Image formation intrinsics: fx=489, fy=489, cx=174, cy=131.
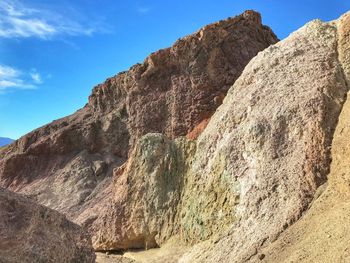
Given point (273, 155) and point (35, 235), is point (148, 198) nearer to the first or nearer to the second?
point (273, 155)

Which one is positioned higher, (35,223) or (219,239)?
(35,223)

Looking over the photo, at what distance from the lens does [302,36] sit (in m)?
17.4

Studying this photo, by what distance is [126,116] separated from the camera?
3597cm

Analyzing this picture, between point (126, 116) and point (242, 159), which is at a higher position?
point (126, 116)

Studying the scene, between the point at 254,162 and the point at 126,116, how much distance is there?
877 inches

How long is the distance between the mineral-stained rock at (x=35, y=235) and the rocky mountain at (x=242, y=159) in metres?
4.24

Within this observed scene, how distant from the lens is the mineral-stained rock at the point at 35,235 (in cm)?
945

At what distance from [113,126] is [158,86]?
21.3 ft

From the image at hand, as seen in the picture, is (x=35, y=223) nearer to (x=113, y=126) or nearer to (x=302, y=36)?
(x=302, y=36)

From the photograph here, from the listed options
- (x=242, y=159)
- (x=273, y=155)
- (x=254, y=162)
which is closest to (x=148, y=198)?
(x=242, y=159)

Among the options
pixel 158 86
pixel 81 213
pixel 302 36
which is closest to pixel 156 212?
pixel 302 36

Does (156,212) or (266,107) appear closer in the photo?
(266,107)

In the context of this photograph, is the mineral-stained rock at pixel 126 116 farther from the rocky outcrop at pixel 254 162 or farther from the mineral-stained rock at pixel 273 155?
the mineral-stained rock at pixel 273 155

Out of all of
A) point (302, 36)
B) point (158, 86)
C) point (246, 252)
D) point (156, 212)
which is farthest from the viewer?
point (158, 86)
